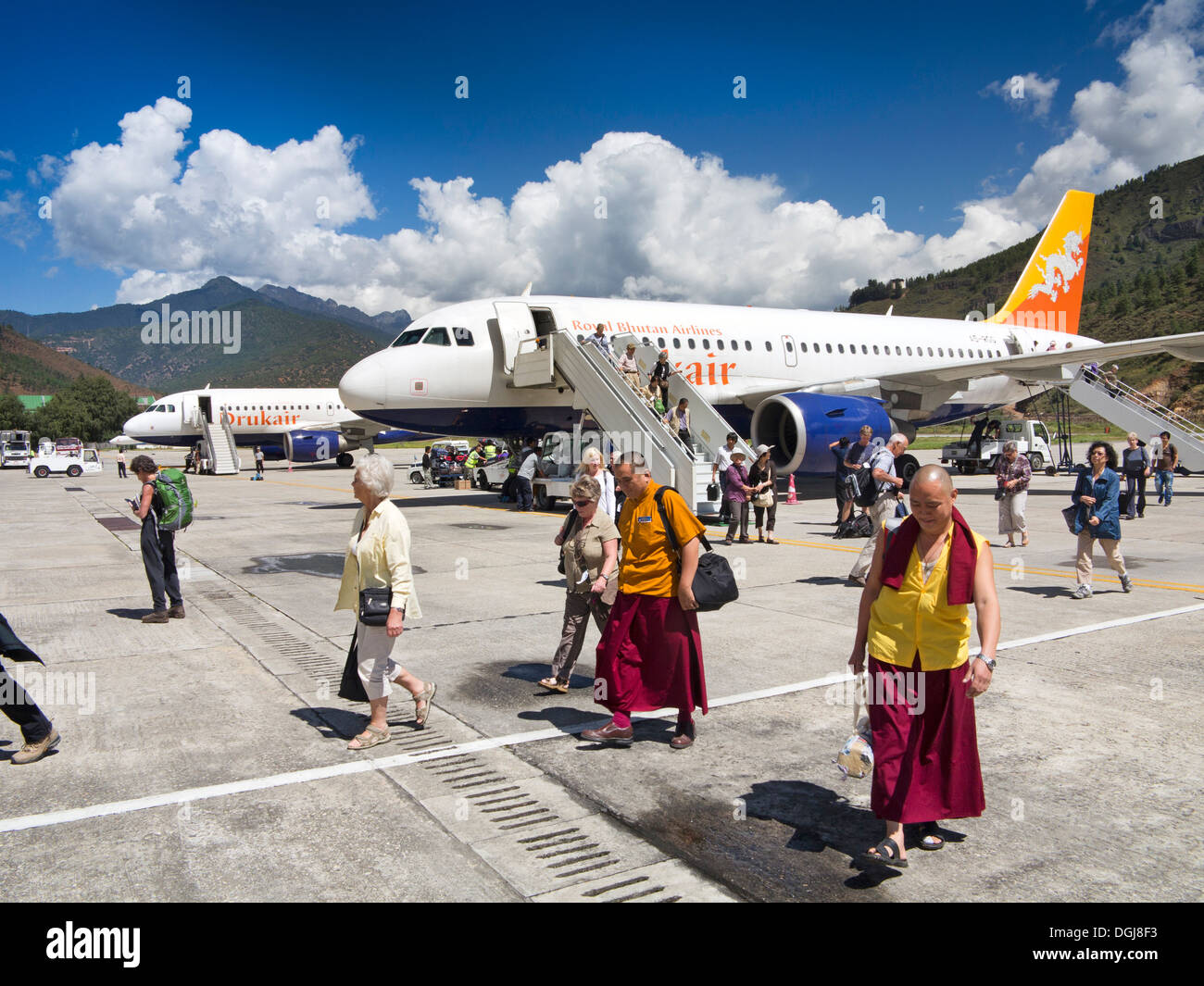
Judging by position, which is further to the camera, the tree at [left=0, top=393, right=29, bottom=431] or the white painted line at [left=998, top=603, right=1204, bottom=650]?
the tree at [left=0, top=393, right=29, bottom=431]

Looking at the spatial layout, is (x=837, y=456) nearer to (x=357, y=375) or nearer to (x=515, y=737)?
(x=357, y=375)

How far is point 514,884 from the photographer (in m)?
3.66

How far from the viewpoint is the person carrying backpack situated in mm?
8570

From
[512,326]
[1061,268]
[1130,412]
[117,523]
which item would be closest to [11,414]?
[117,523]

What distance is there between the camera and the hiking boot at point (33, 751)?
16.6 feet

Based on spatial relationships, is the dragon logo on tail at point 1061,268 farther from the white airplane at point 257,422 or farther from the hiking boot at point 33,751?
the hiking boot at point 33,751

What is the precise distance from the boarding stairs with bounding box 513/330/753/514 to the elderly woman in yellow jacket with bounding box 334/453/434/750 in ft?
34.6

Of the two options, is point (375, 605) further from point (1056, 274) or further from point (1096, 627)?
point (1056, 274)

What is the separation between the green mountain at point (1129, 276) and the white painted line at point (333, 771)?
78.5 metres

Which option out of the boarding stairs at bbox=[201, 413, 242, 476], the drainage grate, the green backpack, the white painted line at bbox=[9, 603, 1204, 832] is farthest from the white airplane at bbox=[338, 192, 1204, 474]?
the boarding stairs at bbox=[201, 413, 242, 476]

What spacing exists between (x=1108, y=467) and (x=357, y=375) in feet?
43.8

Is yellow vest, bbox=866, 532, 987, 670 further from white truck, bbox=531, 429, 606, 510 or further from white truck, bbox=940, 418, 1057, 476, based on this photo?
white truck, bbox=940, 418, 1057, 476

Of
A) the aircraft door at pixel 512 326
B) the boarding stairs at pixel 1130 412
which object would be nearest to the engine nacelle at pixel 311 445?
the aircraft door at pixel 512 326
